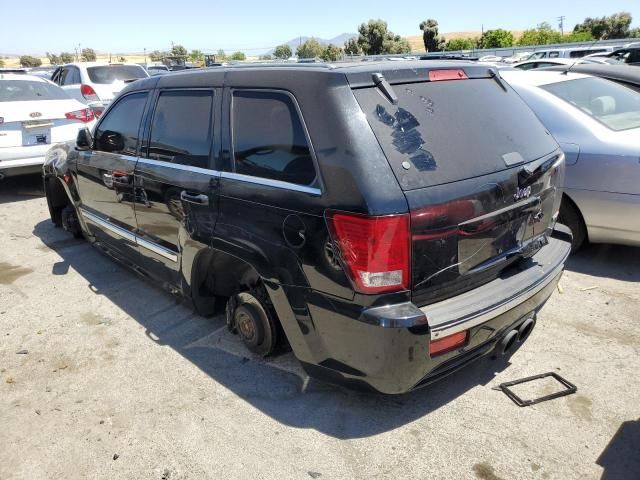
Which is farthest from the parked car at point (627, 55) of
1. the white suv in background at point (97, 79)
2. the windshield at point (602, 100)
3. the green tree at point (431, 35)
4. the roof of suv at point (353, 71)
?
the green tree at point (431, 35)

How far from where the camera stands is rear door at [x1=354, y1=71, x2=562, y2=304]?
229 centimetres

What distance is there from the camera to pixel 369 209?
2.16m

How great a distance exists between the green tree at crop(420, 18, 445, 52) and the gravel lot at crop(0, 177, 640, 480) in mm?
52364

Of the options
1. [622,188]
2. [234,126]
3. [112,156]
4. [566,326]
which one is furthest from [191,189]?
[622,188]

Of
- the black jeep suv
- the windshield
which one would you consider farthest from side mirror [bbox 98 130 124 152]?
the windshield

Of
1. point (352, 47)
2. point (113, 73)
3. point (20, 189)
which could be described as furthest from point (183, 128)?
point (352, 47)

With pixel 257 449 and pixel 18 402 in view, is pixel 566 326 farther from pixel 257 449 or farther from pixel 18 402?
pixel 18 402

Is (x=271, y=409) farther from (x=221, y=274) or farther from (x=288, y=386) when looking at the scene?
(x=221, y=274)

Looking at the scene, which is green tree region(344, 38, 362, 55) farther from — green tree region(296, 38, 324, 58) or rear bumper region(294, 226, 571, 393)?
rear bumper region(294, 226, 571, 393)

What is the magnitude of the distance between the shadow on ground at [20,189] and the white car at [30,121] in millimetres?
782

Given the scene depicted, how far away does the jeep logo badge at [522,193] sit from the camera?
267cm

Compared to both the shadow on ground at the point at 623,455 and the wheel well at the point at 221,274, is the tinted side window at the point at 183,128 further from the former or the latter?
the shadow on ground at the point at 623,455

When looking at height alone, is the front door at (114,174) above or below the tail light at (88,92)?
below

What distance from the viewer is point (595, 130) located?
4.36m
